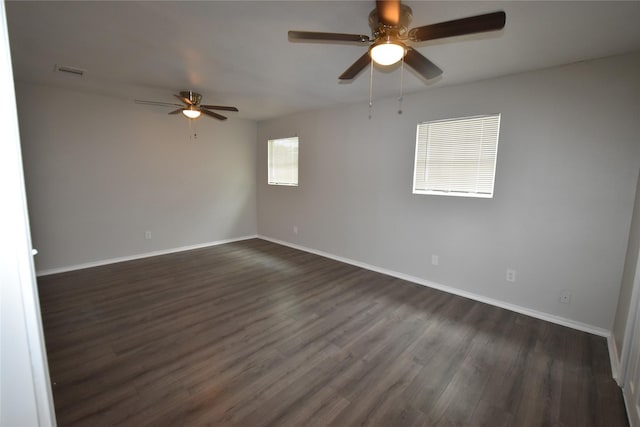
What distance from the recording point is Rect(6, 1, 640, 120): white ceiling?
1779mm

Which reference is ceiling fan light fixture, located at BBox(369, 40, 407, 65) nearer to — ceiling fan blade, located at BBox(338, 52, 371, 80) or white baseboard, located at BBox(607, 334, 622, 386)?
ceiling fan blade, located at BBox(338, 52, 371, 80)

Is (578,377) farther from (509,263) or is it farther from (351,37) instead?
(351,37)

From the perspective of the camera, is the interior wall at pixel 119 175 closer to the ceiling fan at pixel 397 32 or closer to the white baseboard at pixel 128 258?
the white baseboard at pixel 128 258

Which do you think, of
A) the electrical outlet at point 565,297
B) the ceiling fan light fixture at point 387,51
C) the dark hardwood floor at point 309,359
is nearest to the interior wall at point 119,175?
the dark hardwood floor at point 309,359

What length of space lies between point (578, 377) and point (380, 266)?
2.33m

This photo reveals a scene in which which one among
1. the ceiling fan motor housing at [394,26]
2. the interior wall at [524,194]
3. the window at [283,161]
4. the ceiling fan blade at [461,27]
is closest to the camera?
the ceiling fan blade at [461,27]

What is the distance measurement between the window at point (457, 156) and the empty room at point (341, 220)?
0.9 inches

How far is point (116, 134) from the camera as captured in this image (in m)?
4.17

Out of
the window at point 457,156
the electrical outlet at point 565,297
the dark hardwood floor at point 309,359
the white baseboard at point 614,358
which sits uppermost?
the window at point 457,156

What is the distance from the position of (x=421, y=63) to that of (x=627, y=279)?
7.75 feet

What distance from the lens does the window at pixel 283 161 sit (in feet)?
17.1

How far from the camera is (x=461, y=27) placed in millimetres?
1479

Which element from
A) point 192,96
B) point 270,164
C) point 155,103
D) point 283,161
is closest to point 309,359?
point 192,96

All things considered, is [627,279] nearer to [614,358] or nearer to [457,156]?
[614,358]
